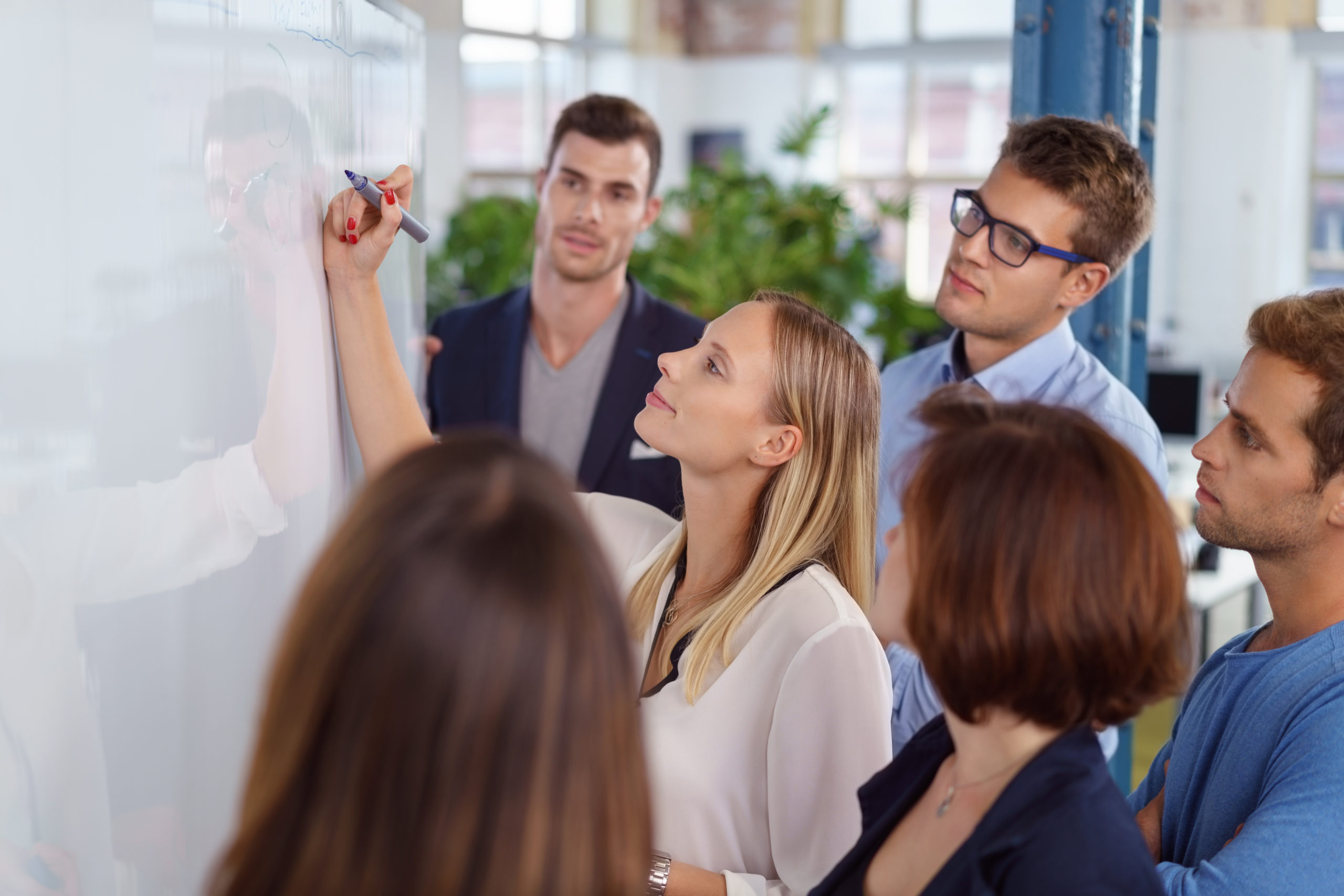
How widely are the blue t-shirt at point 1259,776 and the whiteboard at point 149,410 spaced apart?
0.92 meters

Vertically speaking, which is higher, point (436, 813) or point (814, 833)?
point (436, 813)

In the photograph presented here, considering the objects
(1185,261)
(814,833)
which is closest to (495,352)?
(814,833)

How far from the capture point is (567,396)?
A: 8.72 feet

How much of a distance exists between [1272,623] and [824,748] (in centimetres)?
55

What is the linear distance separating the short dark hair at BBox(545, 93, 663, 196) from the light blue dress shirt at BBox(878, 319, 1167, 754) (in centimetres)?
89

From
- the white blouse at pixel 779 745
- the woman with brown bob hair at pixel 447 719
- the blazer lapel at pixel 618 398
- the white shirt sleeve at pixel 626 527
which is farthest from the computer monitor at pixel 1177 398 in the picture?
the woman with brown bob hair at pixel 447 719

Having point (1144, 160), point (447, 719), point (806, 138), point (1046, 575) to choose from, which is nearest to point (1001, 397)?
point (1144, 160)

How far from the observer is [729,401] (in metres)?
1.56

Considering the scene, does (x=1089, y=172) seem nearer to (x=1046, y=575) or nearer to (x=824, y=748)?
(x=824, y=748)

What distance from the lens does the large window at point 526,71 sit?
323 inches

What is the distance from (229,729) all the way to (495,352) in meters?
1.62

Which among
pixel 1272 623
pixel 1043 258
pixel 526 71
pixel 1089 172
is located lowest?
pixel 1272 623

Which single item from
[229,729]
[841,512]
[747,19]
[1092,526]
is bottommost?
[229,729]

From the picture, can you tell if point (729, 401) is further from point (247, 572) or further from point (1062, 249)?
point (1062, 249)
